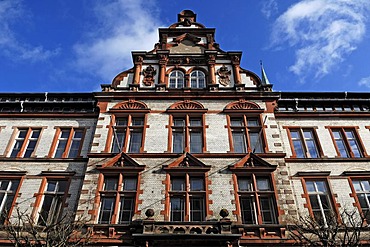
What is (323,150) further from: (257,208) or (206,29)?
(206,29)

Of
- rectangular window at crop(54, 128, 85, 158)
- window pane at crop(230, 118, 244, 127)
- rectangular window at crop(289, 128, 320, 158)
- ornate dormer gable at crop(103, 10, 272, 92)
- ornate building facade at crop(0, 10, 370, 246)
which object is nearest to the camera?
ornate building facade at crop(0, 10, 370, 246)

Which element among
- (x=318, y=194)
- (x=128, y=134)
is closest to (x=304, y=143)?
(x=318, y=194)

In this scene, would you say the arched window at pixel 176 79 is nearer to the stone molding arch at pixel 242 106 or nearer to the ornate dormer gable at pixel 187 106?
the ornate dormer gable at pixel 187 106

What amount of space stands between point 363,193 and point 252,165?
225 inches

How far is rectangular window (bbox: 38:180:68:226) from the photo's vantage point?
16.2m

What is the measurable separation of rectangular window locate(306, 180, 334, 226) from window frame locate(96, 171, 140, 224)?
27.7 ft

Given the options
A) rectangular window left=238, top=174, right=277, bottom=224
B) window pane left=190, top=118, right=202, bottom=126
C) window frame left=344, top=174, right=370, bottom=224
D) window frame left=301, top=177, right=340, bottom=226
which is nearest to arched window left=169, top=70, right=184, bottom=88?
window pane left=190, top=118, right=202, bottom=126

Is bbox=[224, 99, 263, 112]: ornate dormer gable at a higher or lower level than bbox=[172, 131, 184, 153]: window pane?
higher

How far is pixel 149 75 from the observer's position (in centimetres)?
2230

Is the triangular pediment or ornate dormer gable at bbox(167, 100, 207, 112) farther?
the triangular pediment

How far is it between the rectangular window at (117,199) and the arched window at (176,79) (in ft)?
23.7

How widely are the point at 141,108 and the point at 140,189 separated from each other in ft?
18.0

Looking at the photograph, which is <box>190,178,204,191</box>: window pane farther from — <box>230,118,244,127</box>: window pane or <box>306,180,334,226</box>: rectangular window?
<box>306,180,334,226</box>: rectangular window

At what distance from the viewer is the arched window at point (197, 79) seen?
22.0 meters
